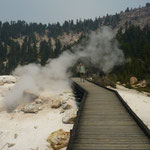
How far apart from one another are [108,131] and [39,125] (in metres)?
8.46

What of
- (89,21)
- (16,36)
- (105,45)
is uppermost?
(89,21)

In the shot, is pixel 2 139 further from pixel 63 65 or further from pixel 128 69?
pixel 128 69

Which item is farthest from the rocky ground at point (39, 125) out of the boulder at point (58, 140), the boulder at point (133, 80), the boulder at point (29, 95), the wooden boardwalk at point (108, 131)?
the boulder at point (133, 80)

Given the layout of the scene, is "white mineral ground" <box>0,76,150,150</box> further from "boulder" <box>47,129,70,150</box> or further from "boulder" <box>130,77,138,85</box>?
"boulder" <box>130,77,138,85</box>

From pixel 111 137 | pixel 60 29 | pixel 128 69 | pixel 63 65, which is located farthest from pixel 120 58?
pixel 60 29

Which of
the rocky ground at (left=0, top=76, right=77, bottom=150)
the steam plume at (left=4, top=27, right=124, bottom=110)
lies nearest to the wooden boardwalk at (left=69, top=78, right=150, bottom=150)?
the rocky ground at (left=0, top=76, right=77, bottom=150)

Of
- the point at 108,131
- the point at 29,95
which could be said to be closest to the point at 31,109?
the point at 29,95

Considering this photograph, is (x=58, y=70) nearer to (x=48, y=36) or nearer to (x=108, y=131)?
(x=108, y=131)

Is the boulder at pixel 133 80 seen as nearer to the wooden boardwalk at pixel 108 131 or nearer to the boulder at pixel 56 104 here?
the boulder at pixel 56 104

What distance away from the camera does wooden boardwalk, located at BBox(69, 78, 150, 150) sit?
5391 millimetres

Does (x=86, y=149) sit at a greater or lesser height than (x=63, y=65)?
lesser

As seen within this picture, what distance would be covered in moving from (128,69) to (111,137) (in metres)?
35.2

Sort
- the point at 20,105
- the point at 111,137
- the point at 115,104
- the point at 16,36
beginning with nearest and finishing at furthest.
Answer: the point at 111,137
the point at 115,104
the point at 20,105
the point at 16,36

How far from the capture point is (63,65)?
3331 cm
